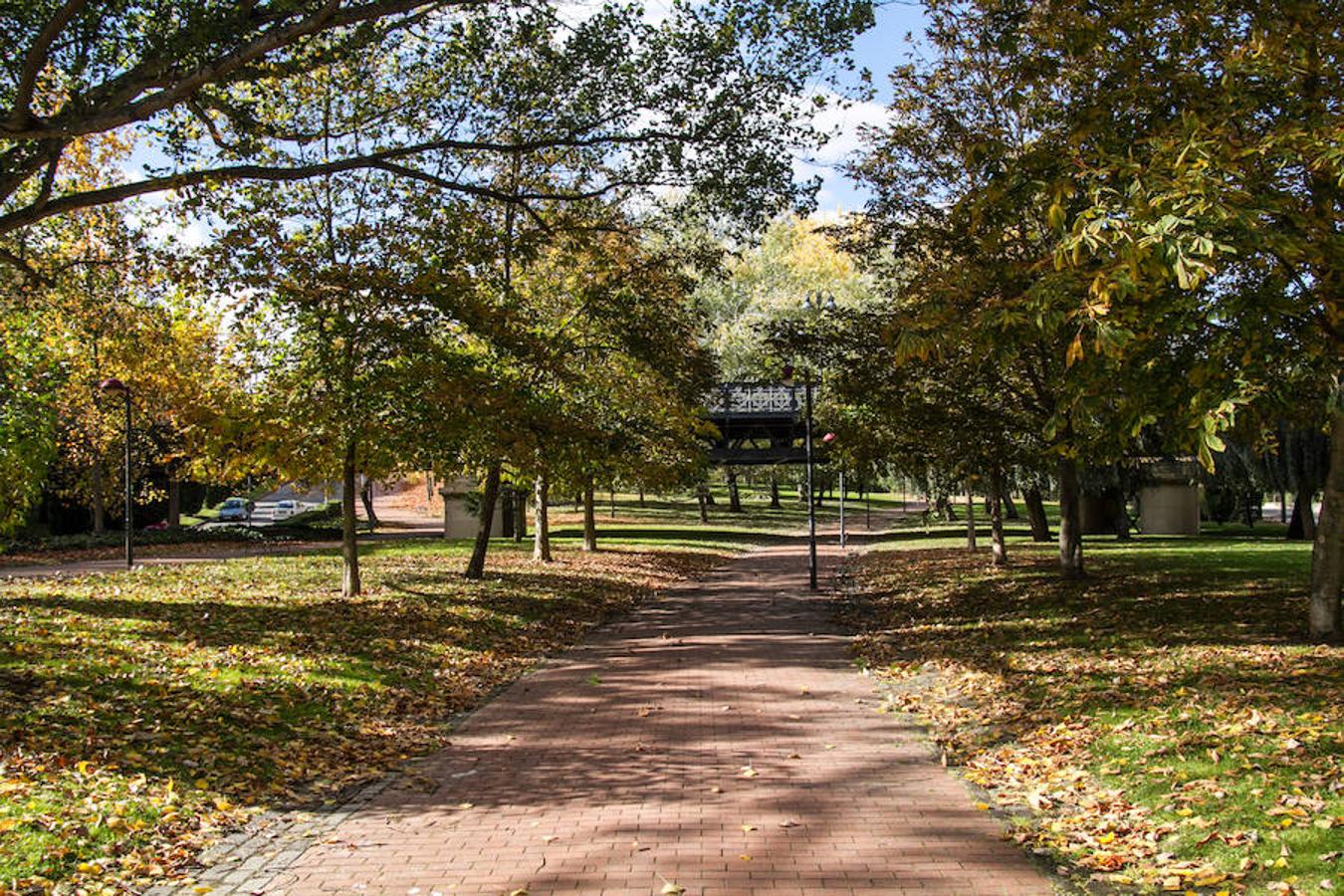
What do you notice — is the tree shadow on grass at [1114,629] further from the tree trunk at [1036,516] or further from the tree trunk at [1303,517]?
the tree trunk at [1036,516]

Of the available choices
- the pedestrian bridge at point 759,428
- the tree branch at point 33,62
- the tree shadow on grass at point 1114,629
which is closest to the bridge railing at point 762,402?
the pedestrian bridge at point 759,428

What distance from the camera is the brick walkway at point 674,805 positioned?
5316 millimetres

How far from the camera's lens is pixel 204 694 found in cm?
882

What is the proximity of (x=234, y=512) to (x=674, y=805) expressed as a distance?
50445 millimetres

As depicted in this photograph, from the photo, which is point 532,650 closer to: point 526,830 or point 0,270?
point 526,830

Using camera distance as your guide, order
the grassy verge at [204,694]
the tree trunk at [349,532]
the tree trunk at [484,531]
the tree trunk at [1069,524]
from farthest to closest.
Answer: the tree trunk at [484,531], the tree trunk at [1069,524], the tree trunk at [349,532], the grassy verge at [204,694]

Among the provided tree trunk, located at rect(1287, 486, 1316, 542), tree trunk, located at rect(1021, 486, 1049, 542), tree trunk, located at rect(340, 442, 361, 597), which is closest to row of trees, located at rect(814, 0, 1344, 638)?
tree trunk, located at rect(340, 442, 361, 597)

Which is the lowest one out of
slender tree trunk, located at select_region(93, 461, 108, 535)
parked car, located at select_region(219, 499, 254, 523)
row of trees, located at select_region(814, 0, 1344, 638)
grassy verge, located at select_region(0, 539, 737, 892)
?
grassy verge, located at select_region(0, 539, 737, 892)

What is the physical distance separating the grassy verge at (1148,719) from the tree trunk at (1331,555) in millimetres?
320

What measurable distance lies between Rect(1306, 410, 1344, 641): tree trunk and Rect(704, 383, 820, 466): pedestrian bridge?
30004 mm

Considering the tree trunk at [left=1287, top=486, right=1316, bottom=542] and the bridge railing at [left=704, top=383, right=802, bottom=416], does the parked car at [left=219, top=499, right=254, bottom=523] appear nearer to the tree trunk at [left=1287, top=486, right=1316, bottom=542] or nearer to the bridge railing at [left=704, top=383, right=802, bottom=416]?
the bridge railing at [left=704, top=383, right=802, bottom=416]

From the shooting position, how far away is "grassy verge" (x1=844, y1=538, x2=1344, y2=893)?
5.41 m

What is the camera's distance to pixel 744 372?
41844 mm

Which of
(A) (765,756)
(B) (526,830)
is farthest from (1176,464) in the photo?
(B) (526,830)
